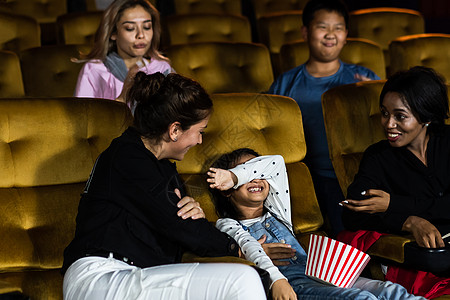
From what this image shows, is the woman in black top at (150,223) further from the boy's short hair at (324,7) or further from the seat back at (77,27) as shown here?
the seat back at (77,27)

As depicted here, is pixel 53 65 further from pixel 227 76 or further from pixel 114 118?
pixel 114 118

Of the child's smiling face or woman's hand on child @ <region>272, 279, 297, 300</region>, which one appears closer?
woman's hand on child @ <region>272, 279, 297, 300</region>

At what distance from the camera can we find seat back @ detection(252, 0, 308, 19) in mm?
5180

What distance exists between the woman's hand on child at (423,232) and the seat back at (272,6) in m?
3.30

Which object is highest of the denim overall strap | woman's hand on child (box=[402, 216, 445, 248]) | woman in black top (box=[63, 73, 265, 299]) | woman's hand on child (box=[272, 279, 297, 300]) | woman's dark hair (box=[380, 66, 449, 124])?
woman's dark hair (box=[380, 66, 449, 124])

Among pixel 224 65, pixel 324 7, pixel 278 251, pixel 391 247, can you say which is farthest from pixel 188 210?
pixel 224 65

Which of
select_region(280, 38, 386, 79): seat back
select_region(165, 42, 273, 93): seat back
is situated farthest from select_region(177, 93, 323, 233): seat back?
select_region(280, 38, 386, 79): seat back

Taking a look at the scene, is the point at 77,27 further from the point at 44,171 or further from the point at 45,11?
the point at 44,171

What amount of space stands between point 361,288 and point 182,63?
179 cm

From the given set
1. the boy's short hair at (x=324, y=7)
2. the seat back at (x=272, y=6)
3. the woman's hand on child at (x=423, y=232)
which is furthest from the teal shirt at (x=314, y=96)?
the seat back at (x=272, y=6)

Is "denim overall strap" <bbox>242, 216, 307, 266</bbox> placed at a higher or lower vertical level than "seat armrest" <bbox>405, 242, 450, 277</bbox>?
lower

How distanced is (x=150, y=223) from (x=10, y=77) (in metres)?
1.70

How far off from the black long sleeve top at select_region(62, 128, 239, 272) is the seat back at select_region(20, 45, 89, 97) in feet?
5.29

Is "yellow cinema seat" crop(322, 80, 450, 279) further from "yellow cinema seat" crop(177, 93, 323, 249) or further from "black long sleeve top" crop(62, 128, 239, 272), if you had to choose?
"black long sleeve top" crop(62, 128, 239, 272)
